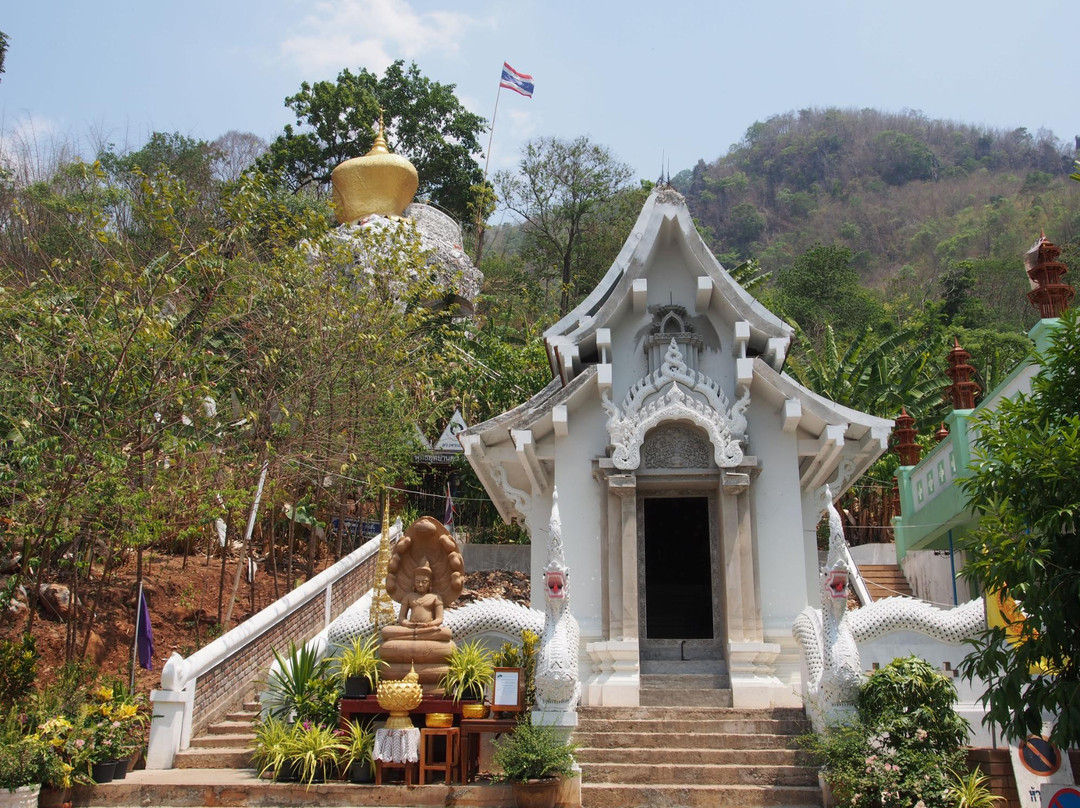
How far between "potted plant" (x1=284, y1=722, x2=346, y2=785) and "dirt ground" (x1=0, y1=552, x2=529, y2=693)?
14.7 feet

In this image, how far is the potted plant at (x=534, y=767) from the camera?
8000 millimetres

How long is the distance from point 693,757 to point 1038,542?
3.98 meters

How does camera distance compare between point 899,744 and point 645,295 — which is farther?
point 645,295

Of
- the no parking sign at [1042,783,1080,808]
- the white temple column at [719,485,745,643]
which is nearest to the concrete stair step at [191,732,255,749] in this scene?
the white temple column at [719,485,745,643]

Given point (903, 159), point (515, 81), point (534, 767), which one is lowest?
point (534, 767)

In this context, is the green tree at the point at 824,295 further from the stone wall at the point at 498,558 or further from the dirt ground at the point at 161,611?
the dirt ground at the point at 161,611

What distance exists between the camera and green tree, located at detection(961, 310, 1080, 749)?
6.18 meters

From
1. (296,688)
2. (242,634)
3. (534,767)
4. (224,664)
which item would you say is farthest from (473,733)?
(242,634)

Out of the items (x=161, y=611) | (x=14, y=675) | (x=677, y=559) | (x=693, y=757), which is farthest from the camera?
(x=161, y=611)

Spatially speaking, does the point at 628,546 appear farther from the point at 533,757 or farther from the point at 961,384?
the point at 961,384

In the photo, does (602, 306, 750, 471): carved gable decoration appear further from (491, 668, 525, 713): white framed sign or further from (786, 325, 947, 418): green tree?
(786, 325, 947, 418): green tree

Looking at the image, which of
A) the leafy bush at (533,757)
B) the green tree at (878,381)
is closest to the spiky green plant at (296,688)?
the leafy bush at (533,757)

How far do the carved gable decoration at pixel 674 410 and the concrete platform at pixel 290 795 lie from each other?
4.16 m

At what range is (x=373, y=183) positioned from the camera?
28.9 m
